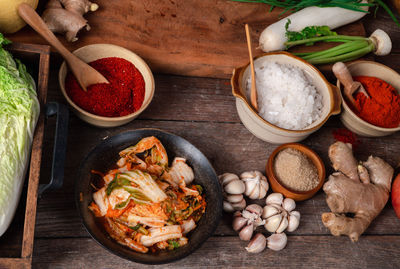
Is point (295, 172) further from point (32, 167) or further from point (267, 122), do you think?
point (32, 167)

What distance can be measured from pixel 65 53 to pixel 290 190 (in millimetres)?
1105

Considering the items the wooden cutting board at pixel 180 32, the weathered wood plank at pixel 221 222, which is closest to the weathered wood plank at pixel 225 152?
the weathered wood plank at pixel 221 222

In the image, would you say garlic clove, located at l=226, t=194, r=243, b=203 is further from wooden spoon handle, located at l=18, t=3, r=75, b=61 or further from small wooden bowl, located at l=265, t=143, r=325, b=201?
wooden spoon handle, located at l=18, t=3, r=75, b=61

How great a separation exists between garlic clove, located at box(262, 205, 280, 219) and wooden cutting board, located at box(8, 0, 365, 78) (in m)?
0.71

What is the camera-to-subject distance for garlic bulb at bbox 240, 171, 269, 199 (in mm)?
1766

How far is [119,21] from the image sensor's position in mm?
1999

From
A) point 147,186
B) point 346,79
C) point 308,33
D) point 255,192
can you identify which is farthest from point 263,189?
point 308,33

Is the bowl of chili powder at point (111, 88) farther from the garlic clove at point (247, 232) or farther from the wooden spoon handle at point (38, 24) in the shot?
the garlic clove at point (247, 232)

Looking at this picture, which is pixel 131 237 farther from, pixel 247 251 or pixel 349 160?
pixel 349 160

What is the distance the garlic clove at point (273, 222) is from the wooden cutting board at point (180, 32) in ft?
2.51

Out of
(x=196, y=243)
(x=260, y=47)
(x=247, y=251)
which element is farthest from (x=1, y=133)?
(x=260, y=47)

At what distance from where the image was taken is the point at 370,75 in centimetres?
212

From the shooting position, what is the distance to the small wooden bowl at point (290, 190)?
175 cm

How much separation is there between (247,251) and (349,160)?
0.63 meters
